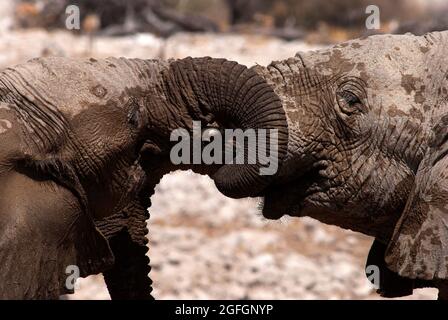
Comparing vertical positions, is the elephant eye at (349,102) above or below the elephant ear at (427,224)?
above

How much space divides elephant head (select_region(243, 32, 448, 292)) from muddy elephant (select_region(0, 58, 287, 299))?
0.26 meters

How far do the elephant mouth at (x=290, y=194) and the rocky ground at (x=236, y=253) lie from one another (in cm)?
250

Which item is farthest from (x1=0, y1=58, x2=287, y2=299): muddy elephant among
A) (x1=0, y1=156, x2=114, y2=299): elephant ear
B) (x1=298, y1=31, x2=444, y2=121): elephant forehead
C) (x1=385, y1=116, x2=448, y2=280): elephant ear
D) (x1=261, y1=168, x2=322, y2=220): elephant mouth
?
(x1=385, y1=116, x2=448, y2=280): elephant ear

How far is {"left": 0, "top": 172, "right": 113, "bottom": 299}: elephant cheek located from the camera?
4.21 m

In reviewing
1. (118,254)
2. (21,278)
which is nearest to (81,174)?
(21,278)

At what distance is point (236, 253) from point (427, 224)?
162 inches

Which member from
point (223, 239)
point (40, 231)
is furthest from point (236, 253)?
point (40, 231)

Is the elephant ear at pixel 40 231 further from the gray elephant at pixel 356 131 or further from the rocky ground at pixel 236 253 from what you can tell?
the rocky ground at pixel 236 253

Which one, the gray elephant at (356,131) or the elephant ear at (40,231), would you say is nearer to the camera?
the elephant ear at (40,231)

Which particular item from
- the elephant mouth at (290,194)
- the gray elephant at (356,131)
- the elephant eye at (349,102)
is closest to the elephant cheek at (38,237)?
the gray elephant at (356,131)

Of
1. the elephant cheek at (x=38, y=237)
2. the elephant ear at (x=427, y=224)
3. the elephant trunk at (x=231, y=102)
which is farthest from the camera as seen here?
the elephant trunk at (x=231, y=102)

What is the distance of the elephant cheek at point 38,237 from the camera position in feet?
13.8

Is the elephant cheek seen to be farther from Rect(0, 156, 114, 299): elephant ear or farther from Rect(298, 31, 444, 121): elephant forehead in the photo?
Rect(298, 31, 444, 121): elephant forehead
